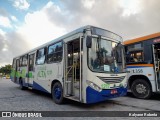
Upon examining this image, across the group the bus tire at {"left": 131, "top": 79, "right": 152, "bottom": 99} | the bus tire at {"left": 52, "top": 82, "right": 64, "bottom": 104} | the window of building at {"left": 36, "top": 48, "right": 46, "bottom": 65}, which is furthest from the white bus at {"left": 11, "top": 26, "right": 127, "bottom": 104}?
the bus tire at {"left": 131, "top": 79, "right": 152, "bottom": 99}

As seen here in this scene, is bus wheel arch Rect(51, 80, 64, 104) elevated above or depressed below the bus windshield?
below

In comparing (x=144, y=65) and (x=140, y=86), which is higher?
(x=144, y=65)

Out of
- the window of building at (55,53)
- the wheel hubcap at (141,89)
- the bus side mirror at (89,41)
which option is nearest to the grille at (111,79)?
the bus side mirror at (89,41)

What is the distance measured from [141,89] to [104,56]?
10.6 ft

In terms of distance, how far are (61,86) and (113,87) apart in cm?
217

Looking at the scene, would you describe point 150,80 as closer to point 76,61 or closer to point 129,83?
point 129,83

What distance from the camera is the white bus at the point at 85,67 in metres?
5.38

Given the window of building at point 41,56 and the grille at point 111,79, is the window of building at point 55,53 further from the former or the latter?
the grille at point 111,79

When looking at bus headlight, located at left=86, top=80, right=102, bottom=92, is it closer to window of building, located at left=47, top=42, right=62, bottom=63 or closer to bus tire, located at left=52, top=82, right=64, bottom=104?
bus tire, located at left=52, top=82, right=64, bottom=104

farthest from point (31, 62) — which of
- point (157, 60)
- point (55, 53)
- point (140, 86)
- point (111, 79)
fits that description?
point (157, 60)

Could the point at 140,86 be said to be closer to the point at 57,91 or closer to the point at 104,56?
the point at 104,56

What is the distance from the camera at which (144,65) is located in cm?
750

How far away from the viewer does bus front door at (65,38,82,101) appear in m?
6.21

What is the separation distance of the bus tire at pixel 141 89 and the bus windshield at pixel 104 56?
77.4 inches
